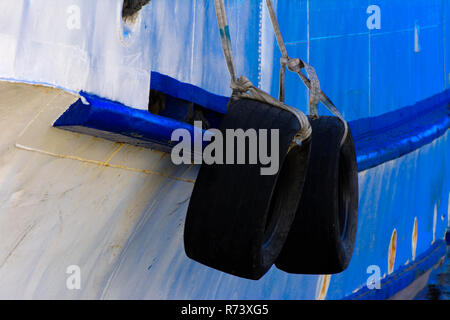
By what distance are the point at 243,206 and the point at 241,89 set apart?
385 mm

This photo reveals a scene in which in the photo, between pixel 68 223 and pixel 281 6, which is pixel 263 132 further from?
pixel 281 6

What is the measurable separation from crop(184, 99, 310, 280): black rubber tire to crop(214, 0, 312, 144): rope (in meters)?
0.02

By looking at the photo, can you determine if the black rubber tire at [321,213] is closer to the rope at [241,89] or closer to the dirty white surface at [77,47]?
the rope at [241,89]

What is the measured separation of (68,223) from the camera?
1483 mm

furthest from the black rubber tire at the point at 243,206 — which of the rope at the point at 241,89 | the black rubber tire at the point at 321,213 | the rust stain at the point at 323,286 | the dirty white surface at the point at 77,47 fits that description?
the rust stain at the point at 323,286

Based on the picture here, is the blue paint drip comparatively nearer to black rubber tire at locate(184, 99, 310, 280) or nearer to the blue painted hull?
the blue painted hull

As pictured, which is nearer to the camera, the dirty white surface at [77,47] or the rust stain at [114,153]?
the dirty white surface at [77,47]

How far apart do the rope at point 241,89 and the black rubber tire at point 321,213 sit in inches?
9.2

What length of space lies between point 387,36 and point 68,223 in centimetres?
277

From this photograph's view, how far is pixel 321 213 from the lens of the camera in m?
1.75

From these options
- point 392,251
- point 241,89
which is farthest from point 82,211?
point 392,251

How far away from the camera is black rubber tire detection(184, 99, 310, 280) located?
1.41m

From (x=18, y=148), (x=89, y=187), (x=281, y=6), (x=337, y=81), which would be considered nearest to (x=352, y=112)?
(x=337, y=81)

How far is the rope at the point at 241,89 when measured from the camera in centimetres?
150
